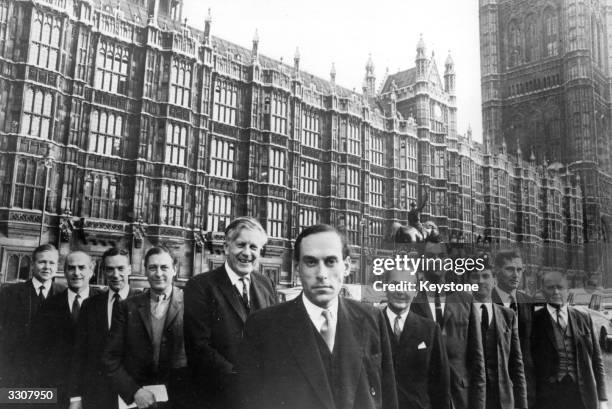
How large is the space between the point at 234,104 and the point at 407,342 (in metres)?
8.19

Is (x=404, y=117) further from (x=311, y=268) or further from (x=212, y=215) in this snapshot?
(x=311, y=268)

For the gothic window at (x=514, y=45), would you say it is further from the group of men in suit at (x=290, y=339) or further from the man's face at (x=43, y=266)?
the man's face at (x=43, y=266)

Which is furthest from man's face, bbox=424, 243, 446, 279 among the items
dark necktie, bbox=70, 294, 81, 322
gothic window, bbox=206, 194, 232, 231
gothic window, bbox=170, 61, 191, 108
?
gothic window, bbox=170, 61, 191, 108

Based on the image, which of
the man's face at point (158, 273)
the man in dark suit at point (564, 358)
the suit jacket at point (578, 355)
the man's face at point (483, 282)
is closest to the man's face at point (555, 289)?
the man in dark suit at point (564, 358)

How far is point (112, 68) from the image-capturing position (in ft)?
32.9

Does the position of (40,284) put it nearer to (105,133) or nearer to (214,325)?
(214,325)

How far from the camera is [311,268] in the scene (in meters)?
3.55

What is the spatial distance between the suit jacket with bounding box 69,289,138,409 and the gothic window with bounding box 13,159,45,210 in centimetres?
340

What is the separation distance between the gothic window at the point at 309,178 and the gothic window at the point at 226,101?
202 centimetres

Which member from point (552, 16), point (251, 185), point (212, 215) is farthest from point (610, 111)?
point (212, 215)

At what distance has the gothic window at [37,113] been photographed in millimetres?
8383

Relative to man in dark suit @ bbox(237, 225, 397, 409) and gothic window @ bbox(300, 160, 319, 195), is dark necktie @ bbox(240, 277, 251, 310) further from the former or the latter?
gothic window @ bbox(300, 160, 319, 195)

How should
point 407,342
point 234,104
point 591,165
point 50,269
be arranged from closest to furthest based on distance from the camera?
point 407,342
point 50,269
point 234,104
point 591,165

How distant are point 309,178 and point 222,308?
7438mm
